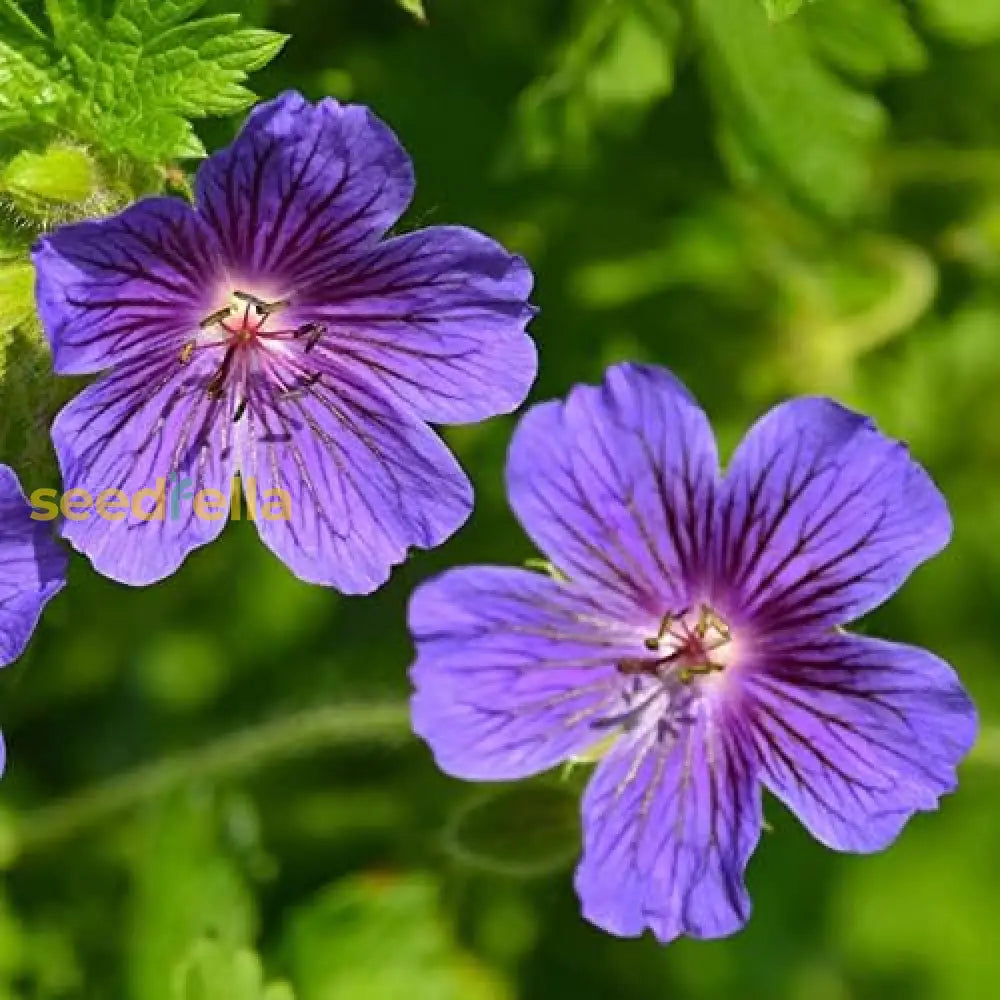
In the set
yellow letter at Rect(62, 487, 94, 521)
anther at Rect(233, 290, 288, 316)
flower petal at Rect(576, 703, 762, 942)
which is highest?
anther at Rect(233, 290, 288, 316)

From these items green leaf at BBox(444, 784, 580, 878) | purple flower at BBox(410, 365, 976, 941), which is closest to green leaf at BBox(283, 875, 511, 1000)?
green leaf at BBox(444, 784, 580, 878)

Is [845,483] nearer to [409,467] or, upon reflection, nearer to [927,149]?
[409,467]

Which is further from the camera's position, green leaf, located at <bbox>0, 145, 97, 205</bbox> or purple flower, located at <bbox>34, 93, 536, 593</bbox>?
green leaf, located at <bbox>0, 145, 97, 205</bbox>

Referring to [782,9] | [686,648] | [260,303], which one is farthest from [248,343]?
[782,9]

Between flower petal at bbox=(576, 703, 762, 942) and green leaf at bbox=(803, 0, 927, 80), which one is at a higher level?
green leaf at bbox=(803, 0, 927, 80)

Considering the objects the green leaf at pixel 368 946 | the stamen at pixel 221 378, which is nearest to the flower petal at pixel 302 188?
the stamen at pixel 221 378

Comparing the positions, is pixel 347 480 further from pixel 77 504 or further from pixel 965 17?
pixel 965 17

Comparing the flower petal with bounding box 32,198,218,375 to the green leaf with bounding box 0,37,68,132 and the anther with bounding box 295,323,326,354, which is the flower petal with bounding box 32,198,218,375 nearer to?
the anther with bounding box 295,323,326,354
